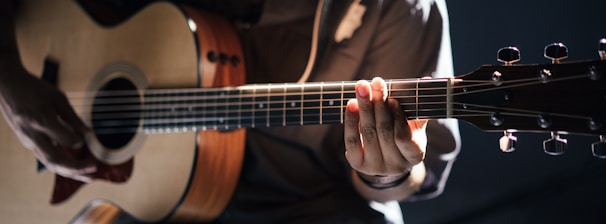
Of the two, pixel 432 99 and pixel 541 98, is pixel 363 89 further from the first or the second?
pixel 541 98

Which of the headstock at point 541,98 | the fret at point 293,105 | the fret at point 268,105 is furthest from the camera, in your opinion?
the fret at point 293,105

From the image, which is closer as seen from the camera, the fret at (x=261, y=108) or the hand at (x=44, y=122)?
the fret at (x=261, y=108)

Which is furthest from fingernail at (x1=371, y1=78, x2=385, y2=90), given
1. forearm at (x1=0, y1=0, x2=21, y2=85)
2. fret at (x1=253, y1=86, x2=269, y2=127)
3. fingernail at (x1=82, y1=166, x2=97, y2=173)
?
forearm at (x1=0, y1=0, x2=21, y2=85)

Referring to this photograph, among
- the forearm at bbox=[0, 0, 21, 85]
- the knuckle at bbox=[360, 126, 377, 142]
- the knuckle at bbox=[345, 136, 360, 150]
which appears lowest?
the knuckle at bbox=[345, 136, 360, 150]

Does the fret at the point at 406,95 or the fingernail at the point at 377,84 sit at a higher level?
the fingernail at the point at 377,84

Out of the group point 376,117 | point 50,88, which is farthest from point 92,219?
point 376,117

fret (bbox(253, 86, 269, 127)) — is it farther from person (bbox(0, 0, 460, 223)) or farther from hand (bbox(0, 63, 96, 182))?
hand (bbox(0, 63, 96, 182))

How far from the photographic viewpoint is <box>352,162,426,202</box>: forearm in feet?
3.18

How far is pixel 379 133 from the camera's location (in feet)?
2.50

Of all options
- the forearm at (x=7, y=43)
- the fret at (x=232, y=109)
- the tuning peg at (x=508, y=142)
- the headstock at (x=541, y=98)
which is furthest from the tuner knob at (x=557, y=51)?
the forearm at (x=7, y=43)

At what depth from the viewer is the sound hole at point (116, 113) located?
3.53 ft

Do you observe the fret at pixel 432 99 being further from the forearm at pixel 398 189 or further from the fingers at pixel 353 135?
the forearm at pixel 398 189

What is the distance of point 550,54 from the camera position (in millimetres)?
661

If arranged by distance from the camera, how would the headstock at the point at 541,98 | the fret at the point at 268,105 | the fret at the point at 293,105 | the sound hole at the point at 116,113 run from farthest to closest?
the sound hole at the point at 116,113, the fret at the point at 293,105, the fret at the point at 268,105, the headstock at the point at 541,98
